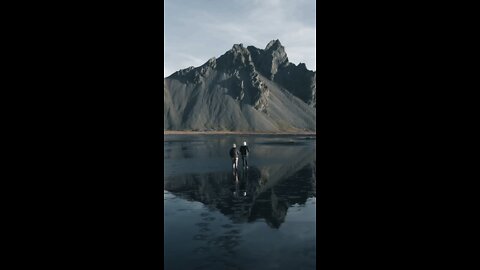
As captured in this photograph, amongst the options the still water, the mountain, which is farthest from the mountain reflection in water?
the mountain

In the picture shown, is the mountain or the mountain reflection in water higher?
the mountain

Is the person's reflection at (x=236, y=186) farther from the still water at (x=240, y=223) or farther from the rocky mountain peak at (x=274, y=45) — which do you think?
the rocky mountain peak at (x=274, y=45)

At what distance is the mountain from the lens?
12192cm

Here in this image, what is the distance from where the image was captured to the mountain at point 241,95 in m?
122

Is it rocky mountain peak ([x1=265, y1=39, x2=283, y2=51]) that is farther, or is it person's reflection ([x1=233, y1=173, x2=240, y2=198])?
rocky mountain peak ([x1=265, y1=39, x2=283, y2=51])

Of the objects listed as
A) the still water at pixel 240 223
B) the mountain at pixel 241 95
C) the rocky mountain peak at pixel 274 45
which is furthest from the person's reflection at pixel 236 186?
the rocky mountain peak at pixel 274 45

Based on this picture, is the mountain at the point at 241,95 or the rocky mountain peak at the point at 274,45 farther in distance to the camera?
the rocky mountain peak at the point at 274,45

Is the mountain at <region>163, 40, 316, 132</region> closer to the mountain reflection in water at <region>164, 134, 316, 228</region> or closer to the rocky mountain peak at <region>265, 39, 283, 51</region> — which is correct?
the rocky mountain peak at <region>265, 39, 283, 51</region>

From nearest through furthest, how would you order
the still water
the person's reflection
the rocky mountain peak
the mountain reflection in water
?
the still water
the mountain reflection in water
the person's reflection
the rocky mountain peak

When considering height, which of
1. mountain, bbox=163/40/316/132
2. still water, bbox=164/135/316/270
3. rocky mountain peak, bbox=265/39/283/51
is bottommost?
still water, bbox=164/135/316/270
